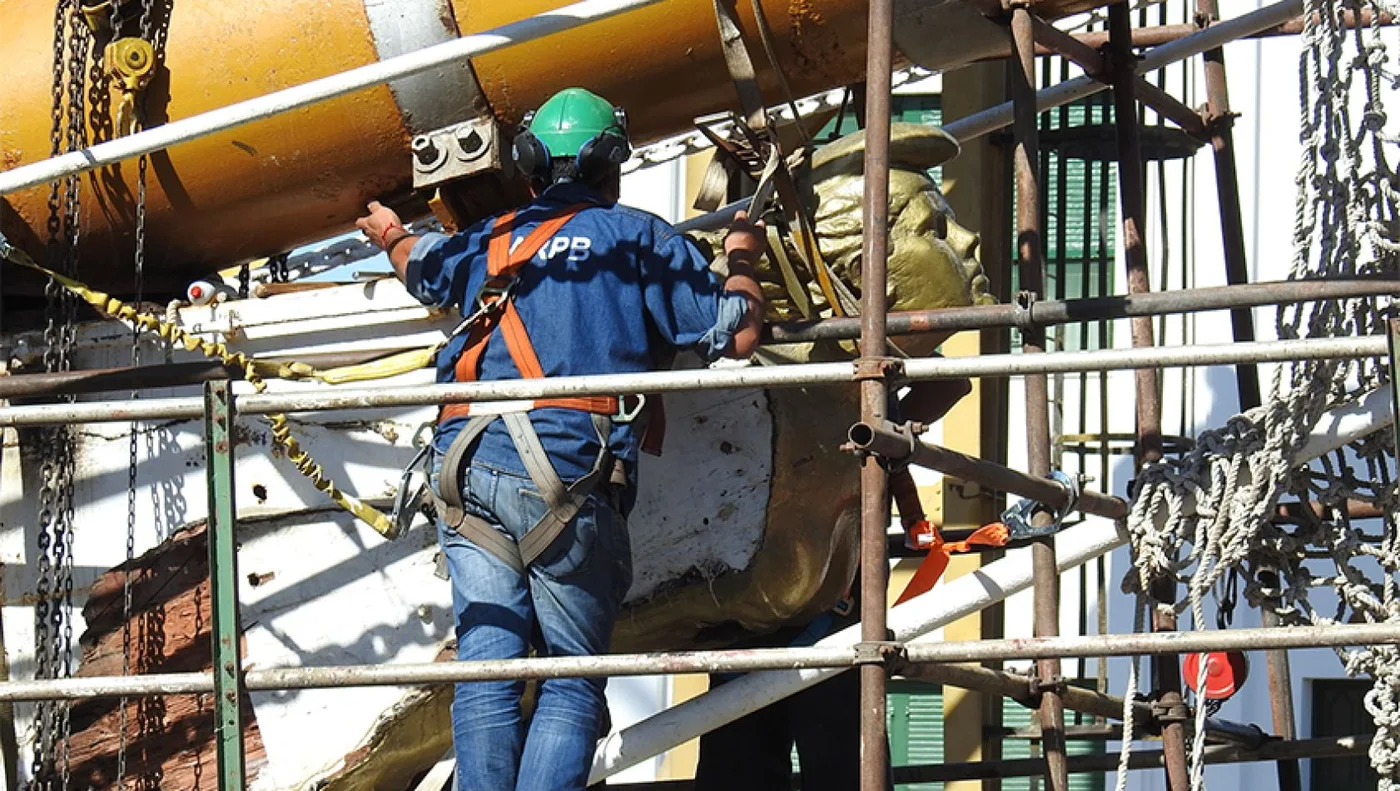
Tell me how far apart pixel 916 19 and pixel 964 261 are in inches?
26.1

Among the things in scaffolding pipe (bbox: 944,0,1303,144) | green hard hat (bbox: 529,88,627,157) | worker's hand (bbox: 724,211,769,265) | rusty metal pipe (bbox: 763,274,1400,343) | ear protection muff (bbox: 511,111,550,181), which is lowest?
rusty metal pipe (bbox: 763,274,1400,343)

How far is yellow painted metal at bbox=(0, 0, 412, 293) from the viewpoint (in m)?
5.66

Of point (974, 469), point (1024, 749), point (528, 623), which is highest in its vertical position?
point (974, 469)

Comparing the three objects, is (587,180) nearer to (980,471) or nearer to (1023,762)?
(980,471)

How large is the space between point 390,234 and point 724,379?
4.90ft

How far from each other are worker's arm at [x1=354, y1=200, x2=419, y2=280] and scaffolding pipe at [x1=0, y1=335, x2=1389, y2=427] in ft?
2.61

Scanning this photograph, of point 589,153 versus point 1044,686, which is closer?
point 589,153

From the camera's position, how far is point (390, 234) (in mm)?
5461

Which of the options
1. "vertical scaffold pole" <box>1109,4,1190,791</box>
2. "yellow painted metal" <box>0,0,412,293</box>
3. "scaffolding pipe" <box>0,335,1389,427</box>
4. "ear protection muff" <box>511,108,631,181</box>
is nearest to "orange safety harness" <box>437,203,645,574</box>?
"ear protection muff" <box>511,108,631,181</box>

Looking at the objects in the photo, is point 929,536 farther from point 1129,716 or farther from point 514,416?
point 514,416

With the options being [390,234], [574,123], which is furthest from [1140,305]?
[390,234]

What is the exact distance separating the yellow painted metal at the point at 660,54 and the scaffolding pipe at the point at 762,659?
1.82 meters

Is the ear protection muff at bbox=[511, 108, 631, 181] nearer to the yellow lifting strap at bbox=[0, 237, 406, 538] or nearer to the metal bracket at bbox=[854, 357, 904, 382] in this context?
the yellow lifting strap at bbox=[0, 237, 406, 538]

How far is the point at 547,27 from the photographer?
4.77 meters
